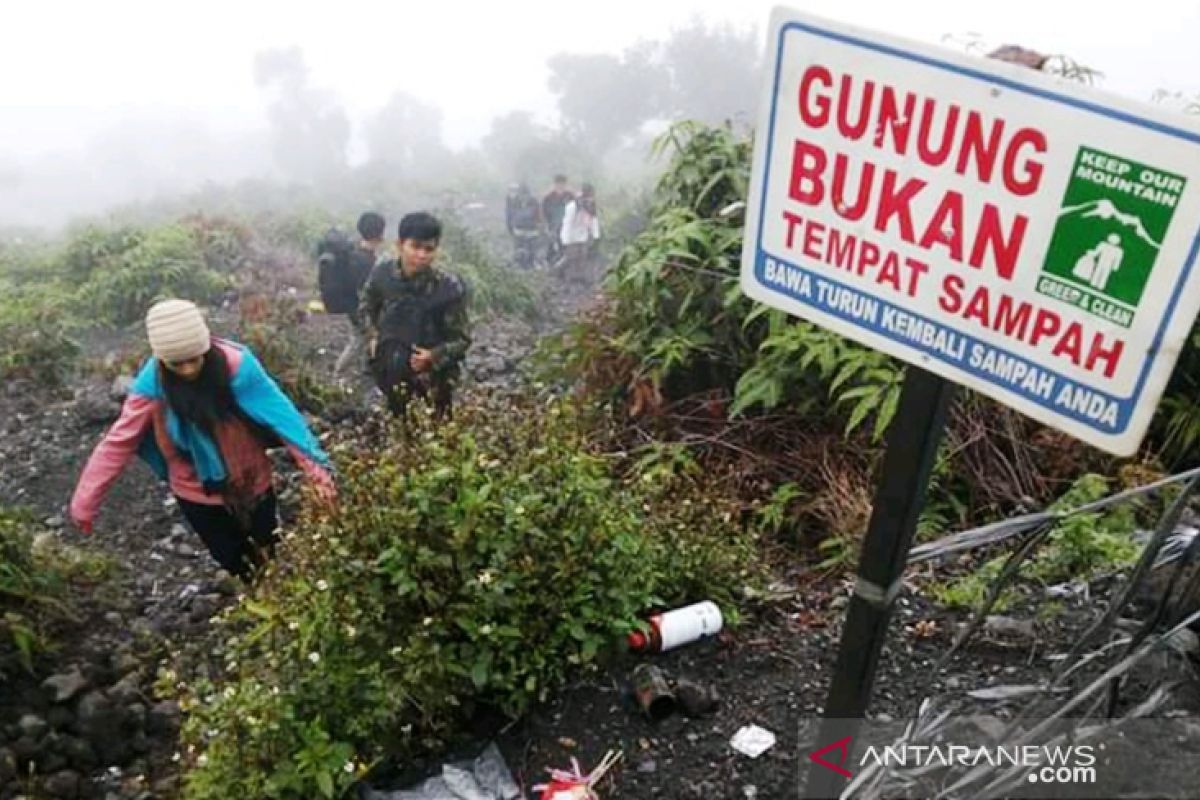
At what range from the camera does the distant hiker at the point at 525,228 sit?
16234mm

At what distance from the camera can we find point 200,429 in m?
3.73

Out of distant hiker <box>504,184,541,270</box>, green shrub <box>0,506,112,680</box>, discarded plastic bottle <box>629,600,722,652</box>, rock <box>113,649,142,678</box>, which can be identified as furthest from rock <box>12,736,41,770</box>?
distant hiker <box>504,184,541,270</box>

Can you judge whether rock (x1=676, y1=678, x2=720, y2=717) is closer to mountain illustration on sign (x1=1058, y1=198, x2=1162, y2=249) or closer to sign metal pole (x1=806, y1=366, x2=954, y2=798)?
sign metal pole (x1=806, y1=366, x2=954, y2=798)

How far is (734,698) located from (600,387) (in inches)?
101

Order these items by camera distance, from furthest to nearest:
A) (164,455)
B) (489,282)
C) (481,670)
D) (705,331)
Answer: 1. (489,282)
2. (705,331)
3. (164,455)
4. (481,670)

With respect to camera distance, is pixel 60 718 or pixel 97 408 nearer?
pixel 60 718

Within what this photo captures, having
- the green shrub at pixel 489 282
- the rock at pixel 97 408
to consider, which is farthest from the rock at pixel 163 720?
the green shrub at pixel 489 282

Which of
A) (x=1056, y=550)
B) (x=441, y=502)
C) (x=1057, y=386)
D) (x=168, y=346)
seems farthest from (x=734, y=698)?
(x=168, y=346)

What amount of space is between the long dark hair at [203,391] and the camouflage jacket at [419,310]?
1513 millimetres

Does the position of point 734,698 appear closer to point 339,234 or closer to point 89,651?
point 89,651

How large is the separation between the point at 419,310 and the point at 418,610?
8.94ft

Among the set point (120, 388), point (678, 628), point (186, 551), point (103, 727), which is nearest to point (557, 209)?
point (120, 388)

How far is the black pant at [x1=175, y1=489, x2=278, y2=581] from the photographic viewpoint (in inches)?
159

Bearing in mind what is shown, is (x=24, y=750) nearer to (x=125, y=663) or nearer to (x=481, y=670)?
(x=125, y=663)
